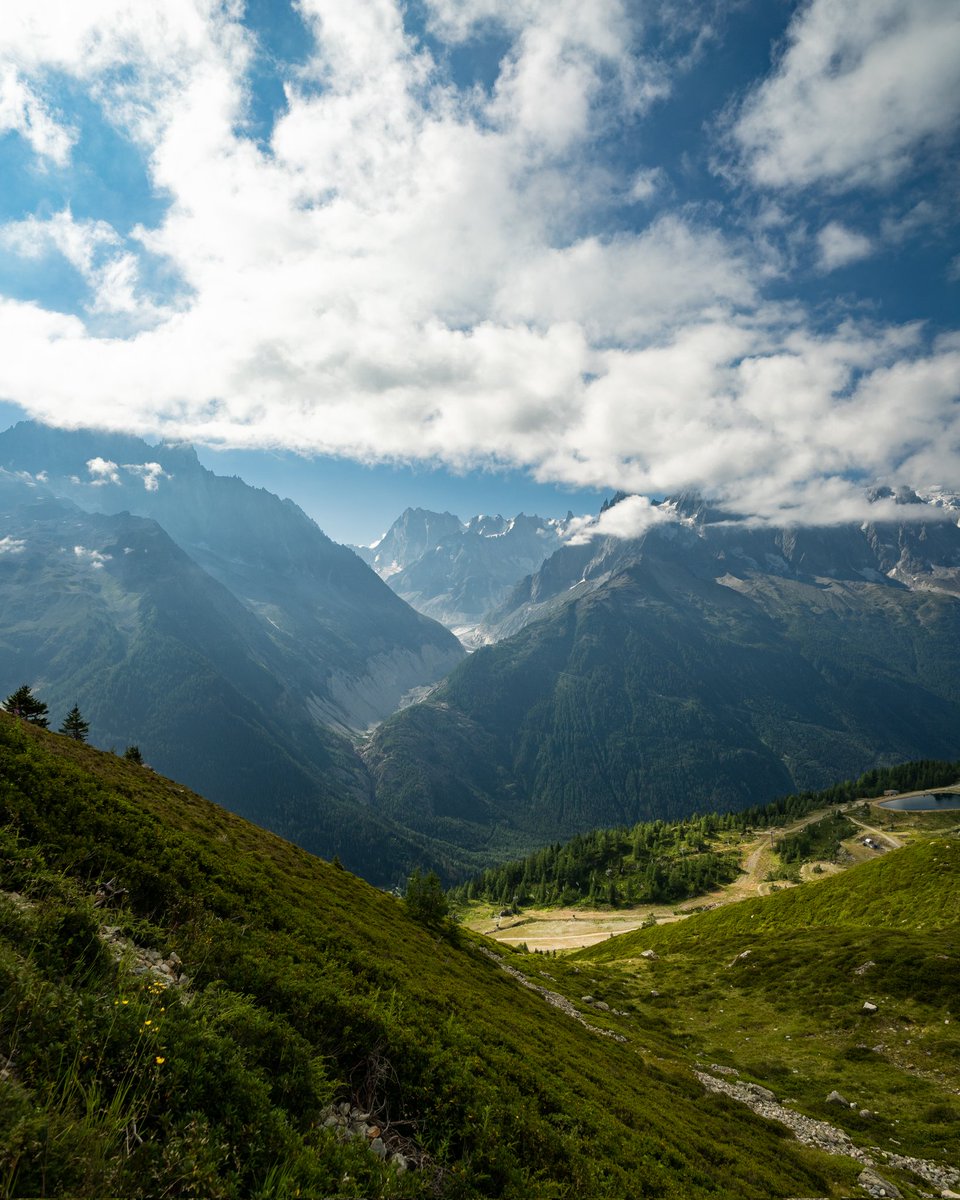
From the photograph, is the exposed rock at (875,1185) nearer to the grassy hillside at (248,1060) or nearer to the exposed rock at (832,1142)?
the exposed rock at (832,1142)

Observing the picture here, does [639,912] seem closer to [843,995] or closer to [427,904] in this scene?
[843,995]

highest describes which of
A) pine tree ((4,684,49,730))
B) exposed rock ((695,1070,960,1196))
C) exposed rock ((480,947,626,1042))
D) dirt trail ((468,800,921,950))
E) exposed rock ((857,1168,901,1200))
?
pine tree ((4,684,49,730))

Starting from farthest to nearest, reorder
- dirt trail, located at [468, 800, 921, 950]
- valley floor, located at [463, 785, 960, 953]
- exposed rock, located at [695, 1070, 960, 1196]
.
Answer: valley floor, located at [463, 785, 960, 953]
dirt trail, located at [468, 800, 921, 950]
exposed rock, located at [695, 1070, 960, 1196]

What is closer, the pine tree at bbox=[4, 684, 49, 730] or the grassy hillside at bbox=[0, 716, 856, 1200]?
the grassy hillside at bbox=[0, 716, 856, 1200]

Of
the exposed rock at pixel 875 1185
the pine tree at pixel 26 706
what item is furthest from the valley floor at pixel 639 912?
the pine tree at pixel 26 706

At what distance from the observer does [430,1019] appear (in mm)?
18828

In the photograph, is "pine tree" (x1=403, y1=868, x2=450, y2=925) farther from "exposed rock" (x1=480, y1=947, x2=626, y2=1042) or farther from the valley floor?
the valley floor

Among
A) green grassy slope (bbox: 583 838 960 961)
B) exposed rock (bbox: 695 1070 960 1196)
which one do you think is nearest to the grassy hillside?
exposed rock (bbox: 695 1070 960 1196)

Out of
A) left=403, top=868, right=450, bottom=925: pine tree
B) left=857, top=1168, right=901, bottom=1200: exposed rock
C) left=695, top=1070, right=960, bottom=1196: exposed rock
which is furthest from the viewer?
left=403, top=868, right=450, bottom=925: pine tree

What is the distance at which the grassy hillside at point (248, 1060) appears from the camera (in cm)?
751

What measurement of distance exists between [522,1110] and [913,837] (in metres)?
222

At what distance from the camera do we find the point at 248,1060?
10477 mm

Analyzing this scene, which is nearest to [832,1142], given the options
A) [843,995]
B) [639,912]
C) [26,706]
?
[843,995]

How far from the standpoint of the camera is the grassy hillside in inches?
296
